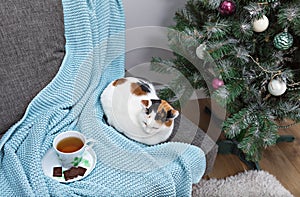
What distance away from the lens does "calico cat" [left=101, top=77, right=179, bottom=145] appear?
1.02 meters

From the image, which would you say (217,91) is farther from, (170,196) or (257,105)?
(170,196)

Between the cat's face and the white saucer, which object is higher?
the cat's face

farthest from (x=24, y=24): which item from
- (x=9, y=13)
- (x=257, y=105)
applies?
(x=257, y=105)

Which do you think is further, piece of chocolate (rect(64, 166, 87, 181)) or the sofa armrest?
the sofa armrest

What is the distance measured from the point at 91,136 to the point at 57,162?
0.14 meters

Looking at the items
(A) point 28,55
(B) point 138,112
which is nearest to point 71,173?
(B) point 138,112

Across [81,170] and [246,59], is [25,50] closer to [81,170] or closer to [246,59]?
[81,170]

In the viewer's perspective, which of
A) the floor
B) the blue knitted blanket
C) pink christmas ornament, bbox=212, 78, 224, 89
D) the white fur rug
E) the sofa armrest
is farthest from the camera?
the floor

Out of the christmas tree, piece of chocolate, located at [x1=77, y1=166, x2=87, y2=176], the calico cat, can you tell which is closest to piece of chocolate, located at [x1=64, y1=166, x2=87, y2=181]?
piece of chocolate, located at [x1=77, y1=166, x2=87, y2=176]

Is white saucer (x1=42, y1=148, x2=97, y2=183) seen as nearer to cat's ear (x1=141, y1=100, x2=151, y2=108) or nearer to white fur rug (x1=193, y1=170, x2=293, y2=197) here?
cat's ear (x1=141, y1=100, x2=151, y2=108)

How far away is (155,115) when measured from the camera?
3.33 ft

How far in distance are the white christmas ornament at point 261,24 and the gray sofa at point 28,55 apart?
0.40 m

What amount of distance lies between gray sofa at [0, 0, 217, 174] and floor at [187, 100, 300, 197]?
40 cm

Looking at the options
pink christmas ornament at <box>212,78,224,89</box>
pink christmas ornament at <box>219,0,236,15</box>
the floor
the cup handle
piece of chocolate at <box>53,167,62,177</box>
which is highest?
pink christmas ornament at <box>219,0,236,15</box>
